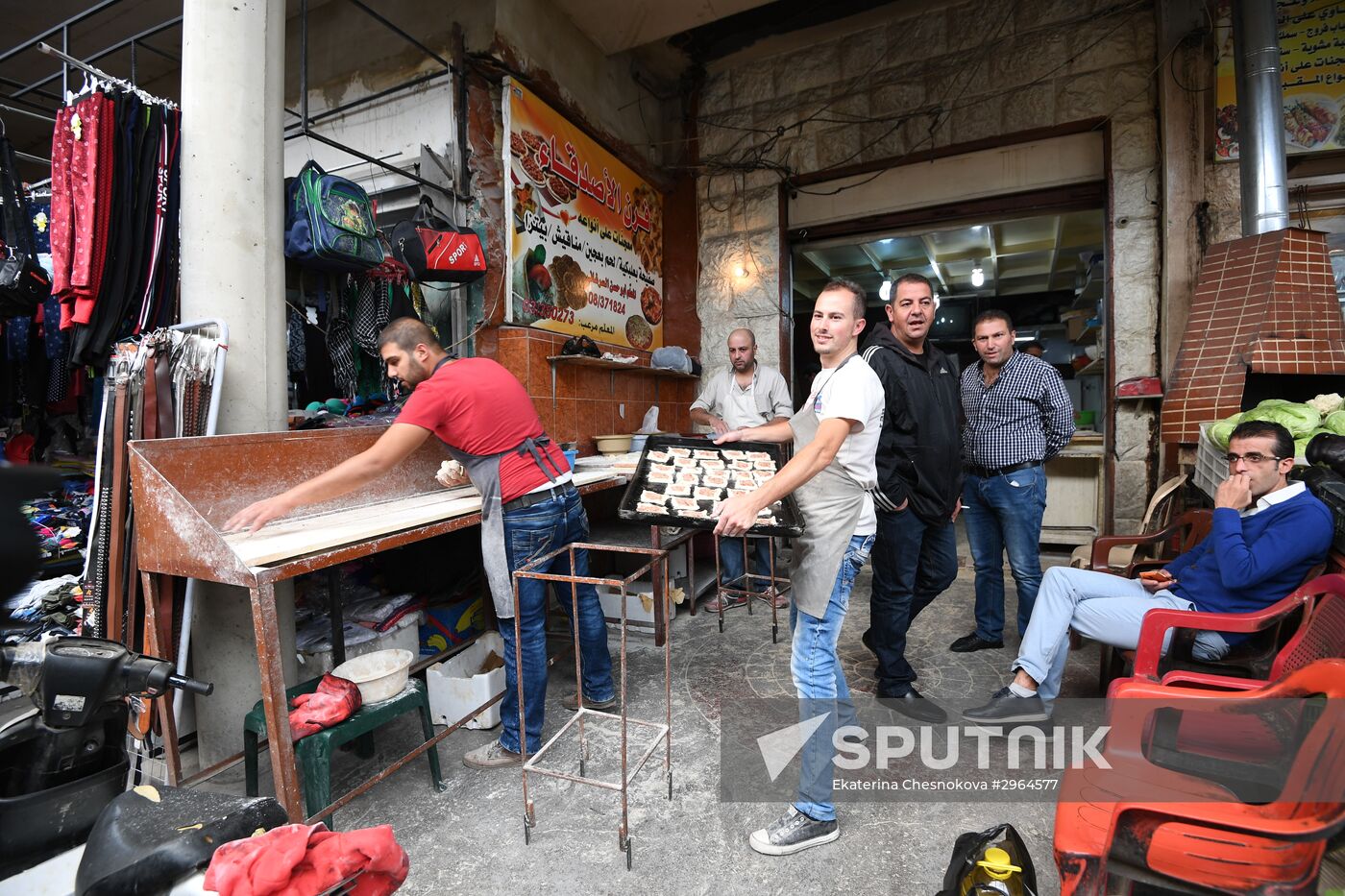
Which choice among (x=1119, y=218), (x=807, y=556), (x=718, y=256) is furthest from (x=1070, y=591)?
(x=718, y=256)

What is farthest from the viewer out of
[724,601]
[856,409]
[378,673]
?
[724,601]

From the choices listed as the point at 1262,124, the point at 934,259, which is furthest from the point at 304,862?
the point at 934,259

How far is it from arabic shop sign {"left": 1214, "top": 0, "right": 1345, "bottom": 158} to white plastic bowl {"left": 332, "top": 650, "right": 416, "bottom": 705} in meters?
6.24

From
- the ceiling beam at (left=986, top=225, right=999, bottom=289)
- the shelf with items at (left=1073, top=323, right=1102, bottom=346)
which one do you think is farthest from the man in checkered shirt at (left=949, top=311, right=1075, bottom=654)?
the ceiling beam at (left=986, top=225, right=999, bottom=289)

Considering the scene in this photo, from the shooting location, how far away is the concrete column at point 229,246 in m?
2.48

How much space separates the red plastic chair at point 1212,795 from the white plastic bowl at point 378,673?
2136 millimetres

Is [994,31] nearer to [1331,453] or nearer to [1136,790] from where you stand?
[1331,453]

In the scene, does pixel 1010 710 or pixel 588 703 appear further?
pixel 588 703

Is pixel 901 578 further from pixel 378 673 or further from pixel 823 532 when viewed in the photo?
Answer: pixel 378 673

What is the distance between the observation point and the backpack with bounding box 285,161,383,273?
3.18 meters

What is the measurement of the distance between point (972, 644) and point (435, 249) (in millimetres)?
3985

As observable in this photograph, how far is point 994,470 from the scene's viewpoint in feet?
10.9

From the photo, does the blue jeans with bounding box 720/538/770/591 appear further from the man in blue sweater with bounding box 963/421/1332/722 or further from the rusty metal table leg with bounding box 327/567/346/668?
the rusty metal table leg with bounding box 327/567/346/668

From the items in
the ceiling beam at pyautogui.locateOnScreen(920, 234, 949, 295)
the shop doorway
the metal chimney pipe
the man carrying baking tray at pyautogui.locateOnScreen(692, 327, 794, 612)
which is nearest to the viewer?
the metal chimney pipe
